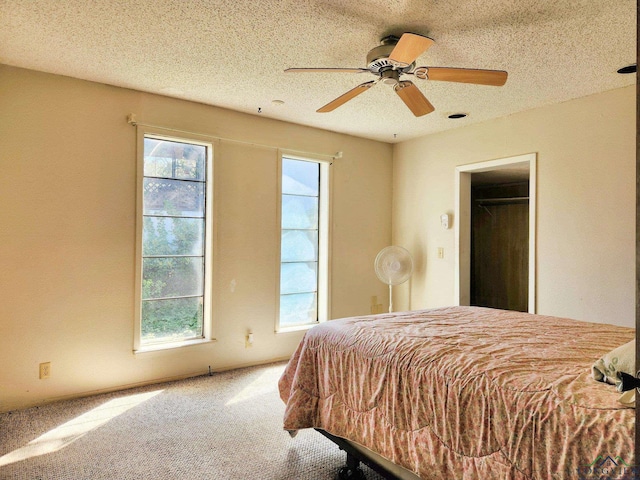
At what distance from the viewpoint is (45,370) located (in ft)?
9.67

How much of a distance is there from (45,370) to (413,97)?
323 cm

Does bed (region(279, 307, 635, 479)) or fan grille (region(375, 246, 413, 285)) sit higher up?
fan grille (region(375, 246, 413, 285))

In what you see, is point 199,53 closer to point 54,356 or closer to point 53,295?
point 53,295

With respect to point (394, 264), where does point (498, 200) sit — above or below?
above

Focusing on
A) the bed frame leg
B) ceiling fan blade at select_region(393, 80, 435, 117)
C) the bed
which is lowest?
the bed frame leg

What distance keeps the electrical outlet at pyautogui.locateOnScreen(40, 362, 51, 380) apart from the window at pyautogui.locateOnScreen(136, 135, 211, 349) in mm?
625

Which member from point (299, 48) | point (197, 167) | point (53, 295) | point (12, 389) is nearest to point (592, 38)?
point (299, 48)

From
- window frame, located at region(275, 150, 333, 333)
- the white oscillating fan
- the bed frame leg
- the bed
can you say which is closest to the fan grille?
the white oscillating fan

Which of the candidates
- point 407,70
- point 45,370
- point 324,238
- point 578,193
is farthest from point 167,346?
point 578,193

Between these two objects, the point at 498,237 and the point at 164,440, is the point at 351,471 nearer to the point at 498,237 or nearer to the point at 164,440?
the point at 164,440

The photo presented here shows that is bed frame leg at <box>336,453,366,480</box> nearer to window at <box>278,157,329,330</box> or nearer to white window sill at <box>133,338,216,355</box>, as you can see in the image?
white window sill at <box>133,338,216,355</box>

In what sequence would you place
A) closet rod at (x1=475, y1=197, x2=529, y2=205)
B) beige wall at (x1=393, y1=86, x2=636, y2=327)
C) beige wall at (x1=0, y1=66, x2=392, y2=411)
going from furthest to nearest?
closet rod at (x1=475, y1=197, x2=529, y2=205) < beige wall at (x1=393, y1=86, x2=636, y2=327) < beige wall at (x1=0, y1=66, x2=392, y2=411)

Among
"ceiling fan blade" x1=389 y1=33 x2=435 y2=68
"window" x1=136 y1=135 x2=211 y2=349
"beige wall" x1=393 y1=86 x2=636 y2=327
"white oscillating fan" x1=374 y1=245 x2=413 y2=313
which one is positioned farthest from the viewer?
"white oscillating fan" x1=374 y1=245 x2=413 y2=313

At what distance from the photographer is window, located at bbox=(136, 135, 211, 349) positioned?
3451 mm
